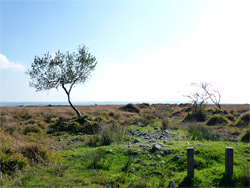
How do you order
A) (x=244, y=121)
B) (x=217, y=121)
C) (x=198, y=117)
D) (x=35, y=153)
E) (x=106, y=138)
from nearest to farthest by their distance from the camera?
(x=35, y=153), (x=106, y=138), (x=244, y=121), (x=217, y=121), (x=198, y=117)

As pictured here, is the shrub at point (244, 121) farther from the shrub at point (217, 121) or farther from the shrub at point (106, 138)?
the shrub at point (106, 138)

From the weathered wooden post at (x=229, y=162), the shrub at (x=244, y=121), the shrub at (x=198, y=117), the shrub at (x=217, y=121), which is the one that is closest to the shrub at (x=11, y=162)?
the weathered wooden post at (x=229, y=162)

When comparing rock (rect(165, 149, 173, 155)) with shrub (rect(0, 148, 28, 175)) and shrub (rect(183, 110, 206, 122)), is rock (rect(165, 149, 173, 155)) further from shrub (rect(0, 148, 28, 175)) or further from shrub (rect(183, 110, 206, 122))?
shrub (rect(183, 110, 206, 122))

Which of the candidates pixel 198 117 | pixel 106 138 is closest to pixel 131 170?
pixel 106 138

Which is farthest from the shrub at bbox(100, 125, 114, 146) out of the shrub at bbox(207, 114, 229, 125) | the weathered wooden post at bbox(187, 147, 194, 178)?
the shrub at bbox(207, 114, 229, 125)

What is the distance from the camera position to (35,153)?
6812 millimetres

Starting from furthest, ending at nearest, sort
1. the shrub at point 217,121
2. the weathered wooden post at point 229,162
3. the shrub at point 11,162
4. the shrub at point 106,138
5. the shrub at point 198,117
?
the shrub at point 198,117, the shrub at point 217,121, the shrub at point 106,138, the shrub at point 11,162, the weathered wooden post at point 229,162

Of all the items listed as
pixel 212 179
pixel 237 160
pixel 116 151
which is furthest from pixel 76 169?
pixel 237 160

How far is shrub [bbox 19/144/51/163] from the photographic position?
6884mm

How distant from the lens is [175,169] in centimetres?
625

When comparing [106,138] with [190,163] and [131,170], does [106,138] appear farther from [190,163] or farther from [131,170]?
[190,163]

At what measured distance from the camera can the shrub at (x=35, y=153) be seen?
6.88 m

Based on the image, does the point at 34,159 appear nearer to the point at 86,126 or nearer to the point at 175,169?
the point at 175,169

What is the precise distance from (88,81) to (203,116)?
43.6 feet
